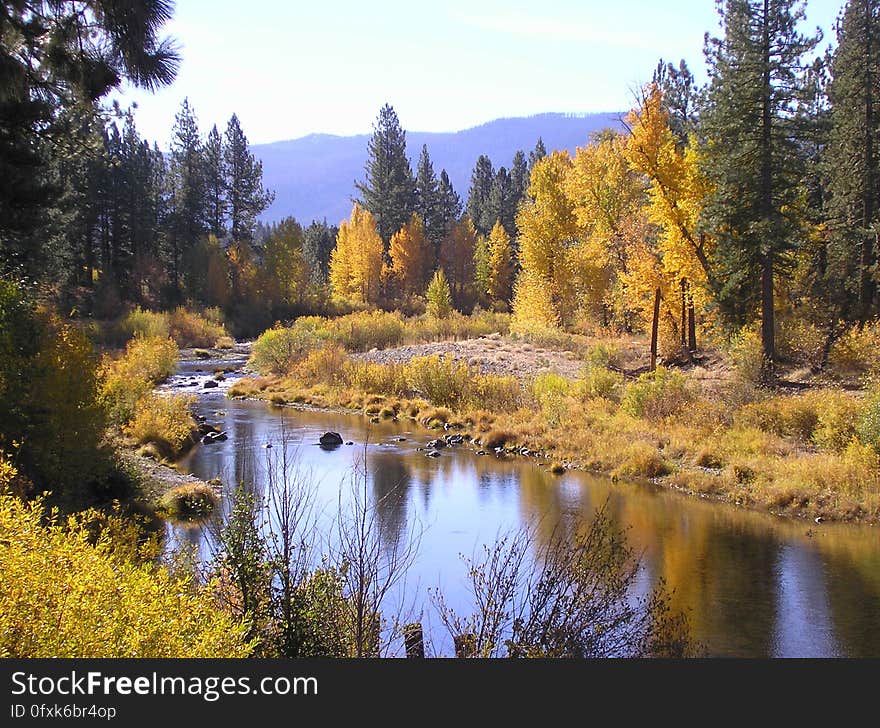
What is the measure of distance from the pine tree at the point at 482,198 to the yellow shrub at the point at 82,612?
77.4 m

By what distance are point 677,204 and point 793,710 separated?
25437mm

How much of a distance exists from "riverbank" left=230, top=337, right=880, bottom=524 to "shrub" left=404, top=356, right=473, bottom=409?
5 centimetres

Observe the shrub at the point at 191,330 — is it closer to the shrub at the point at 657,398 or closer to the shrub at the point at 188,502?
the shrub at the point at 657,398

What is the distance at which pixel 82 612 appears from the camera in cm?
526

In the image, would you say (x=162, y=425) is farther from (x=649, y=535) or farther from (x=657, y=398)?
(x=657, y=398)

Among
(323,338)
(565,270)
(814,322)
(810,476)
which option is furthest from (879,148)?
(323,338)

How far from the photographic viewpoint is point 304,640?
7711 millimetres

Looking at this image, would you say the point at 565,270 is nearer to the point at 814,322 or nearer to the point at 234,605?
the point at 814,322

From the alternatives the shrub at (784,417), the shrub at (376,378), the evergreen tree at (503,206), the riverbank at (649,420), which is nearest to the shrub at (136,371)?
the riverbank at (649,420)

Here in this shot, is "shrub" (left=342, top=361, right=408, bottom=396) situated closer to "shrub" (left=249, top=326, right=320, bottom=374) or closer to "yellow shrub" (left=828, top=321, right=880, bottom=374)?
"shrub" (left=249, top=326, right=320, bottom=374)

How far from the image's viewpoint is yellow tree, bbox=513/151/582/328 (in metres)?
40.5

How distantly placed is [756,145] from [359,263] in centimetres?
4477

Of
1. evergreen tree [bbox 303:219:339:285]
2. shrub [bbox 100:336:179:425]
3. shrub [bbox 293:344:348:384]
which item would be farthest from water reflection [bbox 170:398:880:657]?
evergreen tree [bbox 303:219:339:285]

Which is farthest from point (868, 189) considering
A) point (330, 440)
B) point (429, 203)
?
point (429, 203)
